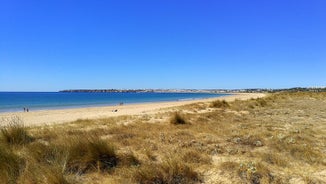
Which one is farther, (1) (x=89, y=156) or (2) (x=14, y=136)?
(2) (x=14, y=136)

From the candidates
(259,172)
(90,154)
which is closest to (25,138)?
(90,154)

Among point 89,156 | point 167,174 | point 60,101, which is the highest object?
point 89,156

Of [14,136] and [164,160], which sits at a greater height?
[14,136]

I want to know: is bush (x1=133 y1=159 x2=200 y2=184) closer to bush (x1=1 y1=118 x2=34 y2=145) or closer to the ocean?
bush (x1=1 y1=118 x2=34 y2=145)

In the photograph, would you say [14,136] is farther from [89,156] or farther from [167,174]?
[167,174]

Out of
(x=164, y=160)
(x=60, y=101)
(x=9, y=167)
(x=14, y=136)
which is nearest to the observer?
(x=9, y=167)

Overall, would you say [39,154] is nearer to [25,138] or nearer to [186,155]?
[25,138]

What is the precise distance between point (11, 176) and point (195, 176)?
2.73 metres

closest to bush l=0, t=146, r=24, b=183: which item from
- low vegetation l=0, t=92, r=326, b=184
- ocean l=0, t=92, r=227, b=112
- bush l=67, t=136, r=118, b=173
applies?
low vegetation l=0, t=92, r=326, b=184

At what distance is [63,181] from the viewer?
151 inches

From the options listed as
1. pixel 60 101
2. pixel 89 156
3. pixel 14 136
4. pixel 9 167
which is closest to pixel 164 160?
pixel 89 156

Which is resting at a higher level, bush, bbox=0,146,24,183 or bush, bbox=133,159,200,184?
bush, bbox=0,146,24,183

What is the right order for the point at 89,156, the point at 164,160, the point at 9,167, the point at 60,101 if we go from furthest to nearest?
the point at 60,101, the point at 89,156, the point at 164,160, the point at 9,167

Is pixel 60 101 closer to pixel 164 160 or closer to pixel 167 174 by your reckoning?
pixel 164 160
